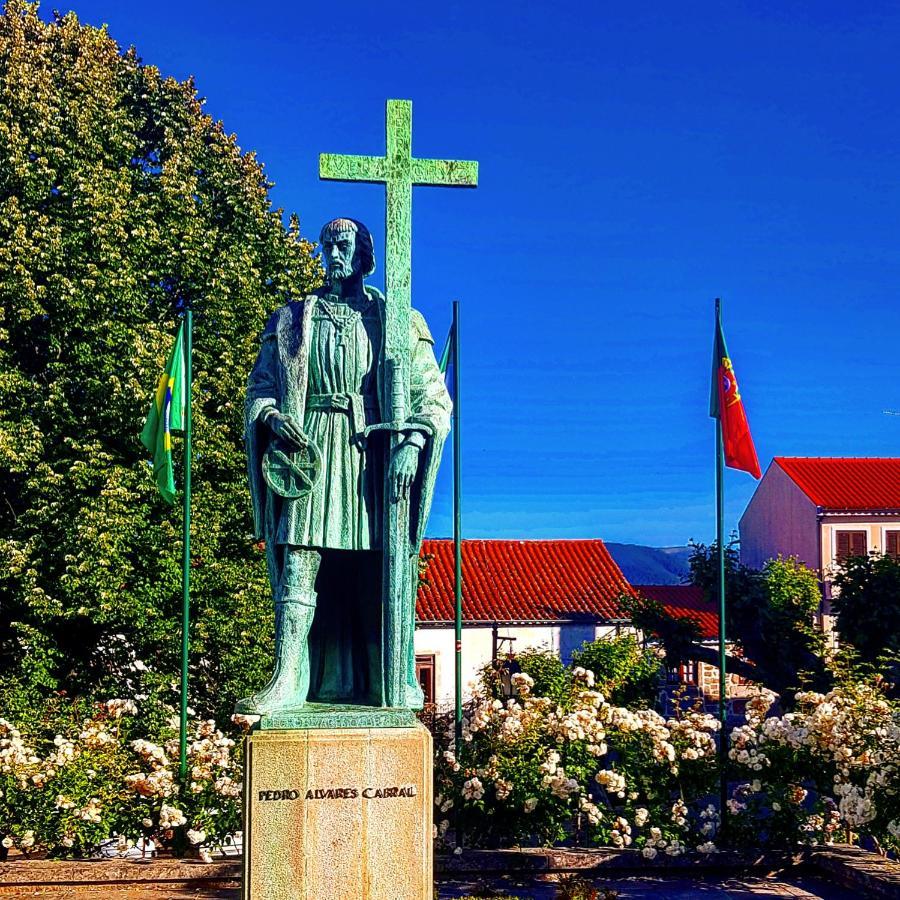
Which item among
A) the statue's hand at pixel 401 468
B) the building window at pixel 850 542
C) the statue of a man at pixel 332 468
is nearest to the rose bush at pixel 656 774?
the statue of a man at pixel 332 468

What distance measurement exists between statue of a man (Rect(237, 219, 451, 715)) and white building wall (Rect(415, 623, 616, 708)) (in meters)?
21.5

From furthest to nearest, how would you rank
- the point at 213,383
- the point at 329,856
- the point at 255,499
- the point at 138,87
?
the point at 138,87, the point at 213,383, the point at 255,499, the point at 329,856

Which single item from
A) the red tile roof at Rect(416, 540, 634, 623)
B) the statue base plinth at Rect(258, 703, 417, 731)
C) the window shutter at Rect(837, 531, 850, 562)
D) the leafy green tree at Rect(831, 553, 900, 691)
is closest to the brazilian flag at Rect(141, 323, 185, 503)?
the statue base plinth at Rect(258, 703, 417, 731)

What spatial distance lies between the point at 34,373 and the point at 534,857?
10867 millimetres

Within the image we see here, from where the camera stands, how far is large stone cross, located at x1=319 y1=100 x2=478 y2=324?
629cm

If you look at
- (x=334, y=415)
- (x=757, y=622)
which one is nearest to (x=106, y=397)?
(x=334, y=415)

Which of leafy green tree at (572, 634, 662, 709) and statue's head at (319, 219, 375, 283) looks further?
leafy green tree at (572, 634, 662, 709)

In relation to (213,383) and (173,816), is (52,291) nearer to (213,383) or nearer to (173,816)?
(213,383)

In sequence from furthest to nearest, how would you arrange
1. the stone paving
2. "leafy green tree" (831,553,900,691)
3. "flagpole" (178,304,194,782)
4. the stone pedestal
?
"leafy green tree" (831,553,900,691), "flagpole" (178,304,194,782), the stone paving, the stone pedestal

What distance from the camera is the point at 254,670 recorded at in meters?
15.4

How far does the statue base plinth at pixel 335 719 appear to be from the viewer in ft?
19.7

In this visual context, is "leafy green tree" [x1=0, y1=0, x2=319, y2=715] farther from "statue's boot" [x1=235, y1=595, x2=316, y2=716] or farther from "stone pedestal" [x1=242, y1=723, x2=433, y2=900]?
"stone pedestal" [x1=242, y1=723, x2=433, y2=900]

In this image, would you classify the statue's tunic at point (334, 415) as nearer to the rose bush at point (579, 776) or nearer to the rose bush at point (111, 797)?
the rose bush at point (579, 776)

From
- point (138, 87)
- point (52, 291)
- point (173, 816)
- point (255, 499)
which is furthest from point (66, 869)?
point (138, 87)
